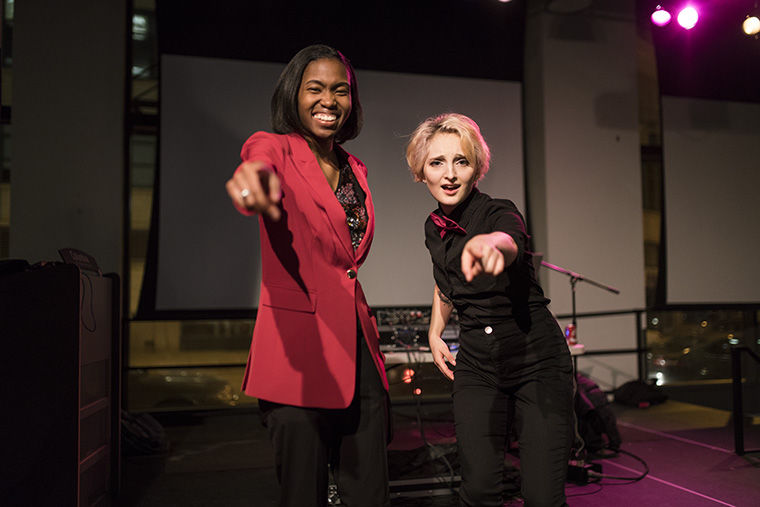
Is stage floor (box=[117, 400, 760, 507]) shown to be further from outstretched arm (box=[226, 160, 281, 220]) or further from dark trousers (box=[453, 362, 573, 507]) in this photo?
outstretched arm (box=[226, 160, 281, 220])

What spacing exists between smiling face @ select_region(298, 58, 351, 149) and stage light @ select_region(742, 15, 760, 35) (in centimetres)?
539

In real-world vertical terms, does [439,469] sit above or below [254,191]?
below

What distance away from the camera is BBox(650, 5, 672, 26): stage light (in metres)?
5.23

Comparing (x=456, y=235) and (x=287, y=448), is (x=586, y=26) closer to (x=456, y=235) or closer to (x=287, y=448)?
(x=456, y=235)

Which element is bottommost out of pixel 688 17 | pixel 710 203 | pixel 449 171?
pixel 449 171

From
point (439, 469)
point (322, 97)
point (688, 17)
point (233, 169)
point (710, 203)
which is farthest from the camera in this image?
point (710, 203)

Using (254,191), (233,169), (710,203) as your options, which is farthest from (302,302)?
(710,203)

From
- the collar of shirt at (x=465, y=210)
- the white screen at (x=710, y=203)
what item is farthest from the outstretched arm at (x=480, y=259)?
the white screen at (x=710, y=203)

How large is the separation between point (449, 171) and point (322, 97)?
1.86 ft

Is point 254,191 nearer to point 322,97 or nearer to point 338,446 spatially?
point 322,97

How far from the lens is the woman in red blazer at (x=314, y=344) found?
46.1 inches

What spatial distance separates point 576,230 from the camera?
608 cm

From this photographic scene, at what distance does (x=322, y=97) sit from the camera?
1296 mm

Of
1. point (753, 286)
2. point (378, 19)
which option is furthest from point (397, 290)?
point (753, 286)
